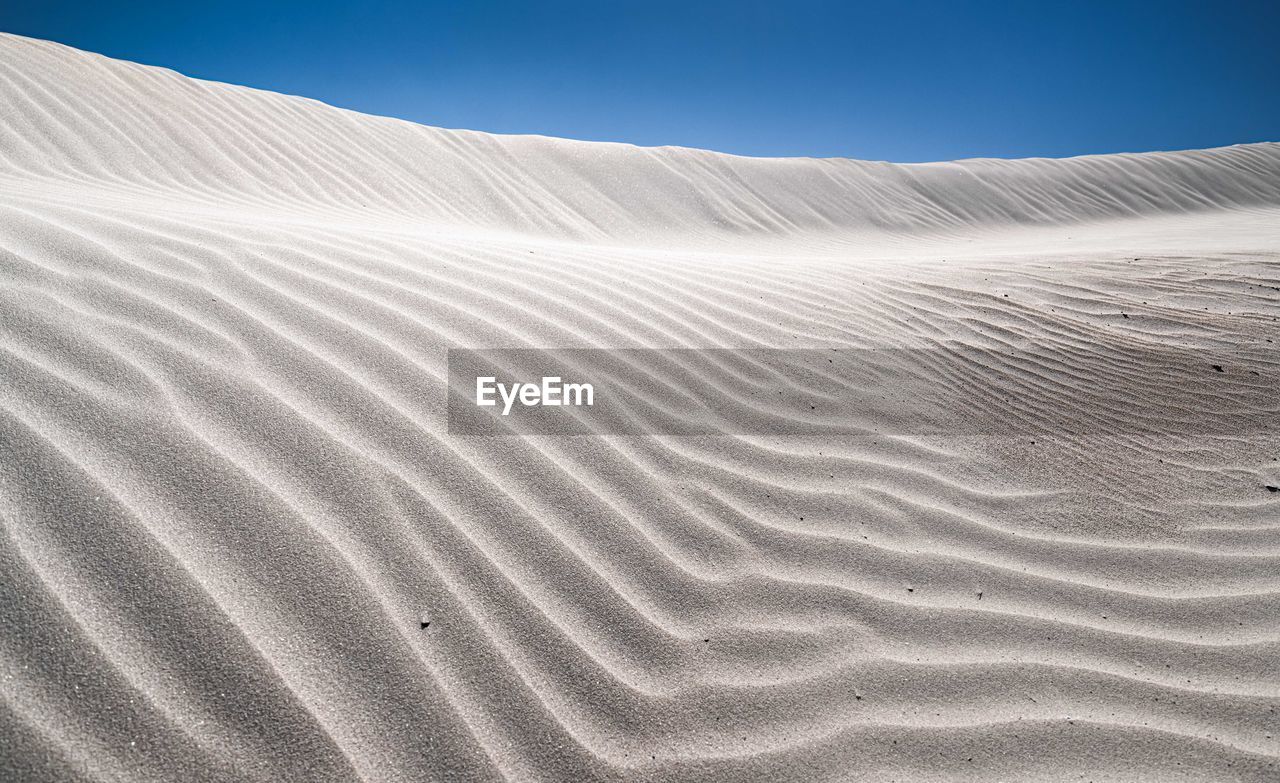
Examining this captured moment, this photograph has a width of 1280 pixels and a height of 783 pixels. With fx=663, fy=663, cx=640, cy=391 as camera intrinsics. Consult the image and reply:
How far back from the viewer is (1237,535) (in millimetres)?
2410

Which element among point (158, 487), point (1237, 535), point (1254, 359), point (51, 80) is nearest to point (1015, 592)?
point (1237, 535)

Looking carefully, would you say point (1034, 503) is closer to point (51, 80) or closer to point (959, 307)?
point (959, 307)

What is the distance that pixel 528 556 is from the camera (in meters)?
1.92

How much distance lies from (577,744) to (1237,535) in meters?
2.50
